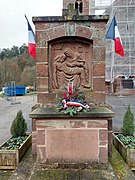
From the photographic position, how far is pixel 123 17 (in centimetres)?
1605

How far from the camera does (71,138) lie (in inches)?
128

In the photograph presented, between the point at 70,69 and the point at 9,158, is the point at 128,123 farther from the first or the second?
the point at 9,158

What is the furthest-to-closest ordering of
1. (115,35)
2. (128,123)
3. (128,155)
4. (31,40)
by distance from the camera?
(128,123) → (31,40) → (115,35) → (128,155)

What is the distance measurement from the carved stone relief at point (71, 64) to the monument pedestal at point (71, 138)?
951mm

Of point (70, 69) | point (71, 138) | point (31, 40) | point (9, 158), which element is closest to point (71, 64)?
point (70, 69)

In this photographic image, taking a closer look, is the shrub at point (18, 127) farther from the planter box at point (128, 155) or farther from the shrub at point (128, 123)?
the shrub at point (128, 123)

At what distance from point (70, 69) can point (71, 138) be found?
5.00 feet

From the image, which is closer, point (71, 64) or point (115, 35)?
point (71, 64)

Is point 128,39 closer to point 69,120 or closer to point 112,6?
point 112,6

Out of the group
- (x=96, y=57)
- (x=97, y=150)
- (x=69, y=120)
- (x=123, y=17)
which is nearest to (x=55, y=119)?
(x=69, y=120)

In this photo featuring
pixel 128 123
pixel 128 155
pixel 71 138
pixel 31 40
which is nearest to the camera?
pixel 71 138

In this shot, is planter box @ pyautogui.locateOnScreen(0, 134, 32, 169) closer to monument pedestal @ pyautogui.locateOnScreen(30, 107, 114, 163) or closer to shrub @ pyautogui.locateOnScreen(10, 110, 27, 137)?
monument pedestal @ pyautogui.locateOnScreen(30, 107, 114, 163)

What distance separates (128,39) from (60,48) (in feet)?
44.8

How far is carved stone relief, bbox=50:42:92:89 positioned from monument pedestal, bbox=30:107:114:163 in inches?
37.4
